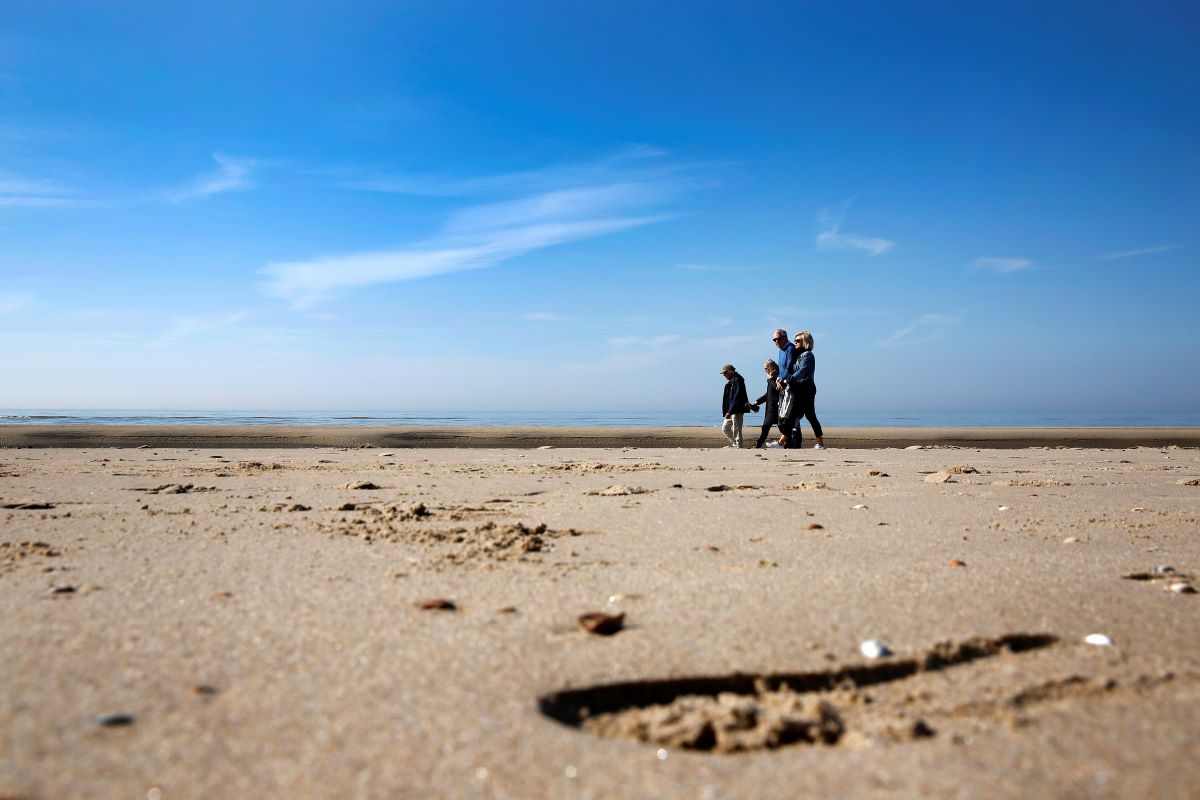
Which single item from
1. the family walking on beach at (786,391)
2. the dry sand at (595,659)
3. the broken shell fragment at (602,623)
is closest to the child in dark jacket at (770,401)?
the family walking on beach at (786,391)

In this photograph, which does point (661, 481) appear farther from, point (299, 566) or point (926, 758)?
point (926, 758)

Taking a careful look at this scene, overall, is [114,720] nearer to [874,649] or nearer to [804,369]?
[874,649]

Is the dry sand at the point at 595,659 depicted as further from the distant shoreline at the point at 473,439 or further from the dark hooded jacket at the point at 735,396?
the distant shoreline at the point at 473,439

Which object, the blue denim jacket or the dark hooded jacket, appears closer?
the blue denim jacket

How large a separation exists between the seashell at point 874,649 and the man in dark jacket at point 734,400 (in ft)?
33.2

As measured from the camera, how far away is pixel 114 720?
1258 millimetres

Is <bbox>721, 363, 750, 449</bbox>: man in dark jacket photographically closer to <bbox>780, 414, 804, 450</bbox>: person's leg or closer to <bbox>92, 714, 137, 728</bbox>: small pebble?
<bbox>780, 414, 804, 450</bbox>: person's leg

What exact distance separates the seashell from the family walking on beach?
886 centimetres

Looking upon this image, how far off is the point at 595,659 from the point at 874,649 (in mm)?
609

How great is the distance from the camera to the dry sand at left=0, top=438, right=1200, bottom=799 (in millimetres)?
1146

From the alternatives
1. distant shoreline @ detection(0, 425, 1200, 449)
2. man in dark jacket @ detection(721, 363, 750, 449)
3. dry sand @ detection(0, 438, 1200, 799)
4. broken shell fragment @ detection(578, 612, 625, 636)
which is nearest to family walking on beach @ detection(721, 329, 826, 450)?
man in dark jacket @ detection(721, 363, 750, 449)

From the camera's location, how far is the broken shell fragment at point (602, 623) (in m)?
1.77

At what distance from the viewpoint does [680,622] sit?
1852 mm

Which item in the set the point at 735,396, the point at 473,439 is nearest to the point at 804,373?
the point at 735,396
